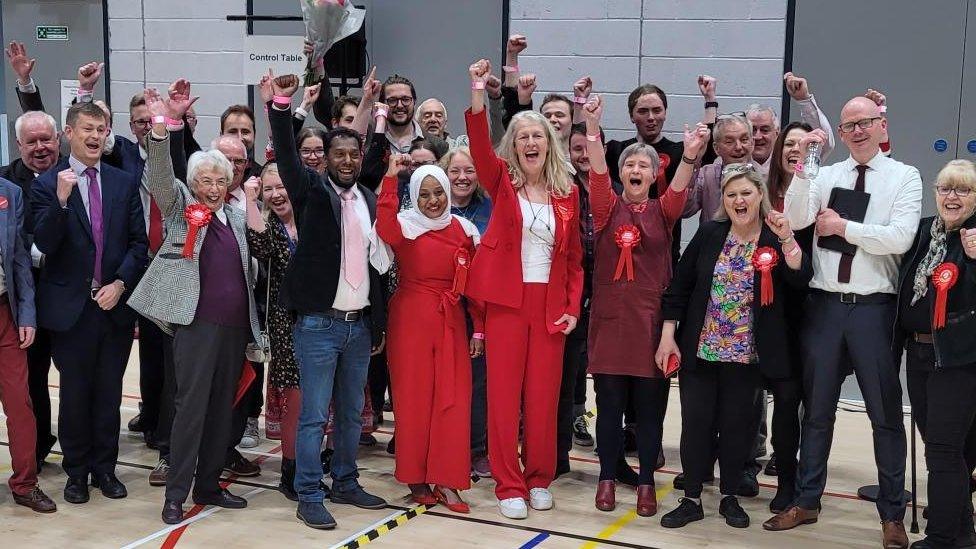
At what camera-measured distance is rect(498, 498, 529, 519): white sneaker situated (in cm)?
401

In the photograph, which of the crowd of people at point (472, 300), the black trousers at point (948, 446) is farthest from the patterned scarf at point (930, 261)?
the black trousers at point (948, 446)

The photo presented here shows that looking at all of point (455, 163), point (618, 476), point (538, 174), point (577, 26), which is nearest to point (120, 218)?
point (455, 163)

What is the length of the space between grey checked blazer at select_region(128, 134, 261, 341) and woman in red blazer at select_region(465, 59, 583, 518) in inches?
41.9

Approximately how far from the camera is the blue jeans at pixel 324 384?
151 inches

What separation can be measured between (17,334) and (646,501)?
99.9 inches

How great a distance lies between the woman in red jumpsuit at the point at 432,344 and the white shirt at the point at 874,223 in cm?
127

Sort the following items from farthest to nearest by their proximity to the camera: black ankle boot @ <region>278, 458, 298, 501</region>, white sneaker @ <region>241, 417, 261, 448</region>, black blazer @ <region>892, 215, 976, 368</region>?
white sneaker @ <region>241, 417, 261, 448</region> < black ankle boot @ <region>278, 458, 298, 501</region> < black blazer @ <region>892, 215, 976, 368</region>

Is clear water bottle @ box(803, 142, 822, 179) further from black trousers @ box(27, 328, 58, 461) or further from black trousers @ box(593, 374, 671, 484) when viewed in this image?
black trousers @ box(27, 328, 58, 461)

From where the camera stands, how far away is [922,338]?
3549 millimetres

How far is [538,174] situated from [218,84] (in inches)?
197

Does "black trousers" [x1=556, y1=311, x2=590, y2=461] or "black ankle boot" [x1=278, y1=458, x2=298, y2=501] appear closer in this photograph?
"black ankle boot" [x1=278, y1=458, x2=298, y2=501]

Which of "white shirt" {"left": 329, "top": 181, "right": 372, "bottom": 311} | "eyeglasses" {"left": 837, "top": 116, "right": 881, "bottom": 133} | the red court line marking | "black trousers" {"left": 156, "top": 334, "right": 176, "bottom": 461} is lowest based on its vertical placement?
the red court line marking

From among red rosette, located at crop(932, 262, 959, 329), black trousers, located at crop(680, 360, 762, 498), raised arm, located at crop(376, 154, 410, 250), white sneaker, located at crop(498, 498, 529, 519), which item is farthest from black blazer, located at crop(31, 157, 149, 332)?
red rosette, located at crop(932, 262, 959, 329)

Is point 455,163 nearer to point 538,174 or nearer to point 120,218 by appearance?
point 538,174
